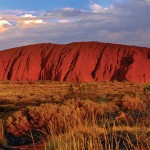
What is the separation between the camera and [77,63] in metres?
67.6

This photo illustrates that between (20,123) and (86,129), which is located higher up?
(86,129)

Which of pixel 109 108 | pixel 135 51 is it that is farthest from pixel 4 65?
pixel 109 108

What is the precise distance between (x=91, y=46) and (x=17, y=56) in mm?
13692

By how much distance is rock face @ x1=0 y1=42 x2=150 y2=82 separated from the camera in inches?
2586

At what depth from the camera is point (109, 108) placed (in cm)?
1728

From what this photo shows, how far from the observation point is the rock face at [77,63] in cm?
6569

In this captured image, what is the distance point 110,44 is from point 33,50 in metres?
14.1

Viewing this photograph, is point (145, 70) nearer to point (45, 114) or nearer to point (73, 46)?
point (73, 46)

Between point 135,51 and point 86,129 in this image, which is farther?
point 135,51

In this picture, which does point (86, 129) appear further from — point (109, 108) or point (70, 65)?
point (70, 65)

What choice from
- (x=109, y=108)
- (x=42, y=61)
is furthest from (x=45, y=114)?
(x=42, y=61)

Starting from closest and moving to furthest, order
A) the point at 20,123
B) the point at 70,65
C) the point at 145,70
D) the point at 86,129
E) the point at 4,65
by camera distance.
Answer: the point at 86,129 < the point at 20,123 < the point at 145,70 < the point at 70,65 < the point at 4,65

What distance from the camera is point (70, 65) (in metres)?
69.4

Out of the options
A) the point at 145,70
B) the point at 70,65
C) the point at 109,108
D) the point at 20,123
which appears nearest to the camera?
the point at 20,123
